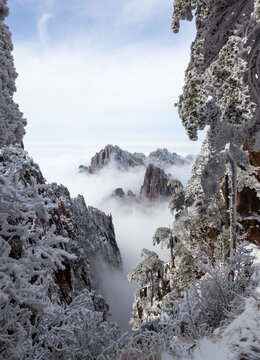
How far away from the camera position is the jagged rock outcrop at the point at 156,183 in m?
118

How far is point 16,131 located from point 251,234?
1413 cm

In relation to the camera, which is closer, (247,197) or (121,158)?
(247,197)

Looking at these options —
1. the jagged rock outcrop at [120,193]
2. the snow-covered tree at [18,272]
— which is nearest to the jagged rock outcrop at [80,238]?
the snow-covered tree at [18,272]

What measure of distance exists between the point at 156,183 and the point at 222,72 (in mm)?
115991

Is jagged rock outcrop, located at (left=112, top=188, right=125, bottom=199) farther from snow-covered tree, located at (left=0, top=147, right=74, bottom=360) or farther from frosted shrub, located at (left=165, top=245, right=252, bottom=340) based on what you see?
snow-covered tree, located at (left=0, top=147, right=74, bottom=360)

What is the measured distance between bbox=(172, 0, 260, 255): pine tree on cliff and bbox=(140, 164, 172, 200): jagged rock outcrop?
363ft

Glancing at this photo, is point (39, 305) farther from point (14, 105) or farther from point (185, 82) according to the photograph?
point (185, 82)

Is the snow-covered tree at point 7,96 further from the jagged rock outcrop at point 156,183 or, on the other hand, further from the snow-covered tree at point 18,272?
the jagged rock outcrop at point 156,183

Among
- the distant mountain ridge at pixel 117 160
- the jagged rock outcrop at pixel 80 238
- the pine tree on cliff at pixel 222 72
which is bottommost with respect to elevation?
the jagged rock outcrop at pixel 80 238

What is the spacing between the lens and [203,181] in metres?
9.26

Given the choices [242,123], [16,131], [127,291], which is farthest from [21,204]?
[127,291]

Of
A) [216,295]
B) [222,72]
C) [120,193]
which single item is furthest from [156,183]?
[222,72]

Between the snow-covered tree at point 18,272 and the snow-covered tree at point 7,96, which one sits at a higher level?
the snow-covered tree at point 7,96

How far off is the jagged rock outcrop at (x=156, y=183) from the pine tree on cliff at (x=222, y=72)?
11066cm
